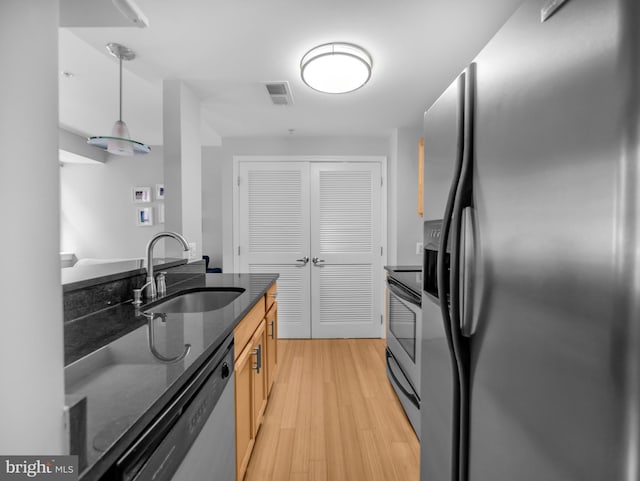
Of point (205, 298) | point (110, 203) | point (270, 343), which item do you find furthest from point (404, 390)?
point (110, 203)

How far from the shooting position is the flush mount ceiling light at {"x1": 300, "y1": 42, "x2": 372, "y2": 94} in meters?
1.89

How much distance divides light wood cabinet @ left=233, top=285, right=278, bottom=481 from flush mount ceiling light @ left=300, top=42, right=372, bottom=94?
4.82 ft

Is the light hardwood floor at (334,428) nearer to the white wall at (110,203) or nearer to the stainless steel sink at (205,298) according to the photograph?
the stainless steel sink at (205,298)

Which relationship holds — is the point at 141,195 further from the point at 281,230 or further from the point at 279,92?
the point at 279,92

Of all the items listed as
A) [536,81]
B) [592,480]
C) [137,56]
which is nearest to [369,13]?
[536,81]

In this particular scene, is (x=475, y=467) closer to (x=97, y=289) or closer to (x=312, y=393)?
(x=97, y=289)

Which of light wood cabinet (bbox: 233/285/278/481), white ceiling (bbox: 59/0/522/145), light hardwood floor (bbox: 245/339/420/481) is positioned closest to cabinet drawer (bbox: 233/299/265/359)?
light wood cabinet (bbox: 233/285/278/481)

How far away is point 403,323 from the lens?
2.12 m

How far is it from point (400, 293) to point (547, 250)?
1.70m

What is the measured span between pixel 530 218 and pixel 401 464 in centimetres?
168

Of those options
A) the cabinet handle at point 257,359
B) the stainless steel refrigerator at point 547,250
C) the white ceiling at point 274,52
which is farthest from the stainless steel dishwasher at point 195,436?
the white ceiling at point 274,52

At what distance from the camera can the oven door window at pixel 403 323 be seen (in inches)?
74.3

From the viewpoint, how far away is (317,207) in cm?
373

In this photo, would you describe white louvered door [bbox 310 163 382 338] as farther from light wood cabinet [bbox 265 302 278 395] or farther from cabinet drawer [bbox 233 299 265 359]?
cabinet drawer [bbox 233 299 265 359]
